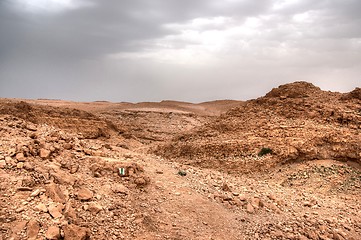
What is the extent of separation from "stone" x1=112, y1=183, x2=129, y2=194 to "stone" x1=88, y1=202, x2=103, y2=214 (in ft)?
2.04

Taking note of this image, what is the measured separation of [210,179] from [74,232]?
4024 millimetres

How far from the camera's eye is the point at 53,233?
4742 millimetres

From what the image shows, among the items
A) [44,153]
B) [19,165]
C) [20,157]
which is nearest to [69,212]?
[19,165]

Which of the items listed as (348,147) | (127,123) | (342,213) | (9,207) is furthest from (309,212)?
(127,123)

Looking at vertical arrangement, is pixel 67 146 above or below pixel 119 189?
above

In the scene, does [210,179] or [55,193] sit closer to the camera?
[55,193]

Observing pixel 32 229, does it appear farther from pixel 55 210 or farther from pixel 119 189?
pixel 119 189

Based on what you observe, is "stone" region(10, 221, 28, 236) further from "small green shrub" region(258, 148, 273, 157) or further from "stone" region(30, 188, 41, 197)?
"small green shrub" region(258, 148, 273, 157)

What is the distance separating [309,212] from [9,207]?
225 inches

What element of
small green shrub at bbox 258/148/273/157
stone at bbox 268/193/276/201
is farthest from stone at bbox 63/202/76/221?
small green shrub at bbox 258/148/273/157

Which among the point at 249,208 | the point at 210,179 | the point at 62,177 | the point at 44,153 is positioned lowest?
the point at 249,208

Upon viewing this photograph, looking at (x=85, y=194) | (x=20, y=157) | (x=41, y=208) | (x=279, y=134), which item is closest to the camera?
(x=41, y=208)

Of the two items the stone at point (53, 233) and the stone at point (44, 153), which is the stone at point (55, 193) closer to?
the stone at point (53, 233)

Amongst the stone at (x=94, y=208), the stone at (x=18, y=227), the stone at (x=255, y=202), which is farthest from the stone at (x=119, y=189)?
the stone at (x=255, y=202)
